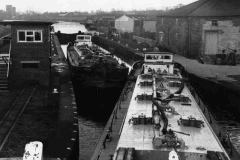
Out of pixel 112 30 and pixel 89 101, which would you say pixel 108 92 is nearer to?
pixel 89 101

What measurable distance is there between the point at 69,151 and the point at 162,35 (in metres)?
47.7

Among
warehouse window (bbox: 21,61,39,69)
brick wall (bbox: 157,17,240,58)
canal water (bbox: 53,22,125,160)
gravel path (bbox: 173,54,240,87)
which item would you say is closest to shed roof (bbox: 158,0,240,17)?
brick wall (bbox: 157,17,240,58)

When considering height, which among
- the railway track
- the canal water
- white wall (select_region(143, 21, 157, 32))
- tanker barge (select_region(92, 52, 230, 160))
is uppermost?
white wall (select_region(143, 21, 157, 32))

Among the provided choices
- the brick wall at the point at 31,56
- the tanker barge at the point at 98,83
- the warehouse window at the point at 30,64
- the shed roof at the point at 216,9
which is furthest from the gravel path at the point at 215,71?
the warehouse window at the point at 30,64

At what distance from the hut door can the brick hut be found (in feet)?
73.2

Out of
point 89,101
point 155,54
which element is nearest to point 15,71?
point 89,101

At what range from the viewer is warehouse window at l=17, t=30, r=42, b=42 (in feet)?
A: 86.0

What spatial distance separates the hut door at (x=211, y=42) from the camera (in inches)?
1649

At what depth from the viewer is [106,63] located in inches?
1230

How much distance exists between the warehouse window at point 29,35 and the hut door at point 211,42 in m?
22.7

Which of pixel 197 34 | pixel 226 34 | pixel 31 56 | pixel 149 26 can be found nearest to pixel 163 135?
pixel 31 56

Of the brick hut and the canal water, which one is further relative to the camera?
the brick hut

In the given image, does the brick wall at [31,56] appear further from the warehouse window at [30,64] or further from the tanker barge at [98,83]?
the tanker barge at [98,83]

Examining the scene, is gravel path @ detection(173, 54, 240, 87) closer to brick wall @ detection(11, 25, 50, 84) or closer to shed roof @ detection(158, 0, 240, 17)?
shed roof @ detection(158, 0, 240, 17)
